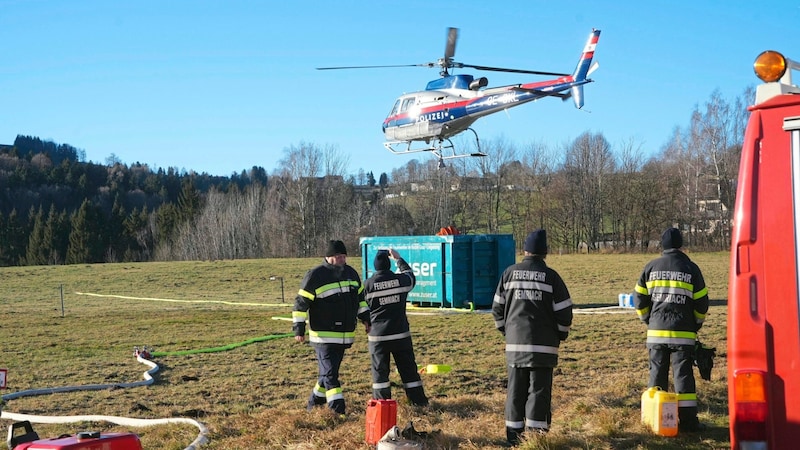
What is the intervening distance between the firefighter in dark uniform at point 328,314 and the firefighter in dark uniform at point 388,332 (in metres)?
0.23

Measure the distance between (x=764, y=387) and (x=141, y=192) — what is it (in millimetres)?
128133

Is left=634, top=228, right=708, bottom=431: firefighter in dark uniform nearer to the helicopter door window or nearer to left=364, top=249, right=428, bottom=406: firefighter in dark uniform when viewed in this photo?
left=364, top=249, right=428, bottom=406: firefighter in dark uniform

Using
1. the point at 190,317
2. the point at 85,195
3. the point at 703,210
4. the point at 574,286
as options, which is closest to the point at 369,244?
the point at 190,317

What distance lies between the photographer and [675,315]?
23.4 ft

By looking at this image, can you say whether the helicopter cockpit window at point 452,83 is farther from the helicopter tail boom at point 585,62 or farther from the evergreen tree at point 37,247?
the evergreen tree at point 37,247

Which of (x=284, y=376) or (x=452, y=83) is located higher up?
(x=452, y=83)

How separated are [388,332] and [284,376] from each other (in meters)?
4.16

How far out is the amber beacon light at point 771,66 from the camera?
420 centimetres

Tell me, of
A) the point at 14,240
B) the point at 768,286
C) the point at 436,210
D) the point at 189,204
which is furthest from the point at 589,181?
the point at 768,286

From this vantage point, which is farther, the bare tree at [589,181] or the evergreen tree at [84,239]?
the evergreen tree at [84,239]

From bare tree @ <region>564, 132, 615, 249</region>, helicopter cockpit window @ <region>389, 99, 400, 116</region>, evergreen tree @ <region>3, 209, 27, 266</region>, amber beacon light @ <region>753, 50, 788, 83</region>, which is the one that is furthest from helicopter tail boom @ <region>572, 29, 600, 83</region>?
evergreen tree @ <region>3, 209, 27, 266</region>

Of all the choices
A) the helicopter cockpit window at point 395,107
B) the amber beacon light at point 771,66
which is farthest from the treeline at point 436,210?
the amber beacon light at point 771,66

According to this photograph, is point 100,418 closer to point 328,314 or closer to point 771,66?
point 328,314

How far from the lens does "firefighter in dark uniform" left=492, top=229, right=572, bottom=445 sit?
21.2 feet
